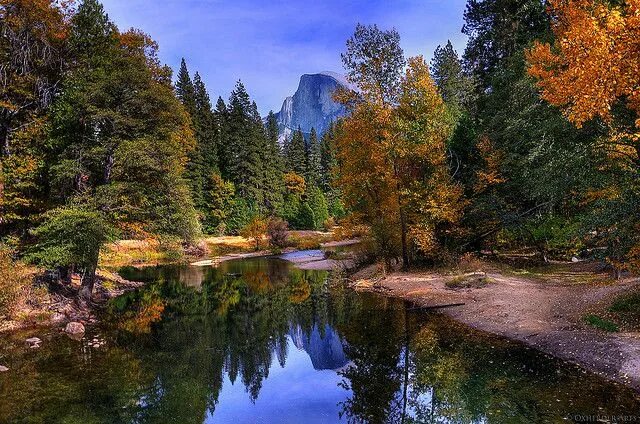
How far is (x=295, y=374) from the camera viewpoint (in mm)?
13727

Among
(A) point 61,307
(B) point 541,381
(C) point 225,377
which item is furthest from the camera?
(A) point 61,307

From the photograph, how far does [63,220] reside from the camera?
62.7 feet

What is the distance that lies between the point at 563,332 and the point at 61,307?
2219cm

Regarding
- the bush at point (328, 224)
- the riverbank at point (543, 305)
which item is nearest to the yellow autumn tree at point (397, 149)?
the riverbank at point (543, 305)

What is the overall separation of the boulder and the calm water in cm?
45

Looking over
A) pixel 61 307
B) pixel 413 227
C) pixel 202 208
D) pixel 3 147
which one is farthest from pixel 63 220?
pixel 202 208

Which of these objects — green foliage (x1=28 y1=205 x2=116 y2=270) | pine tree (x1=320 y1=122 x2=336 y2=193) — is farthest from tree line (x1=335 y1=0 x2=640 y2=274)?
pine tree (x1=320 y1=122 x2=336 y2=193)

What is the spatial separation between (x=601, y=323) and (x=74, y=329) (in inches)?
804

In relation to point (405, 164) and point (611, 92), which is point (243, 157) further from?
point (611, 92)

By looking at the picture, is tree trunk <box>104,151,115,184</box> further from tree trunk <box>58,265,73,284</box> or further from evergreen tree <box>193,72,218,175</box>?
evergreen tree <box>193,72,218,175</box>

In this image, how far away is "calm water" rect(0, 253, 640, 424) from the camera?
392 inches

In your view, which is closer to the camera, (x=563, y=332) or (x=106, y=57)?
(x=563, y=332)

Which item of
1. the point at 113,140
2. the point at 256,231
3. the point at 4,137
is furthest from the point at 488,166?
the point at 256,231

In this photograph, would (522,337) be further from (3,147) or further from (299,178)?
(299,178)
